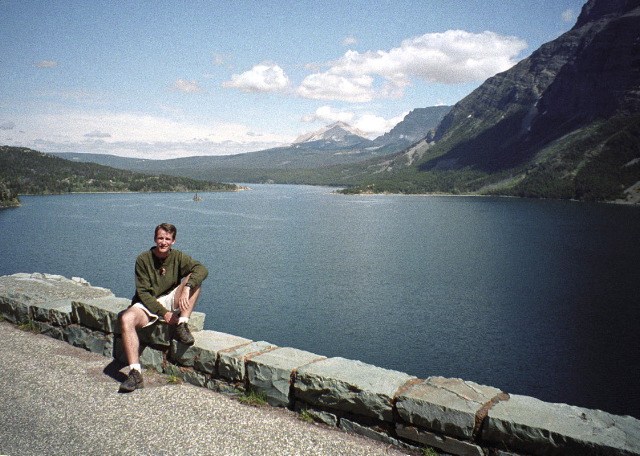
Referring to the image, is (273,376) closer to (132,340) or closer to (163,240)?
(132,340)

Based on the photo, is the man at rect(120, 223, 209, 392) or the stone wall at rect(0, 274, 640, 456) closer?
the stone wall at rect(0, 274, 640, 456)

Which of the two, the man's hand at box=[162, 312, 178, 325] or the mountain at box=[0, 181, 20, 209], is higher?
the man's hand at box=[162, 312, 178, 325]

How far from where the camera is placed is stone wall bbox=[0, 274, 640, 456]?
223 inches

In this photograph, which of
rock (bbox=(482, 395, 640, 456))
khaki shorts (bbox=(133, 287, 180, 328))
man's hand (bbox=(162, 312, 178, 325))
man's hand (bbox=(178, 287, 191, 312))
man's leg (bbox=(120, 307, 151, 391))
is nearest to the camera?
rock (bbox=(482, 395, 640, 456))

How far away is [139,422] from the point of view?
22.1ft

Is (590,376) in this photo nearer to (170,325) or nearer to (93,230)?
(170,325)

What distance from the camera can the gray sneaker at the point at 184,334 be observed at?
26.8 ft

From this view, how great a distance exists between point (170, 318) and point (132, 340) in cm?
77

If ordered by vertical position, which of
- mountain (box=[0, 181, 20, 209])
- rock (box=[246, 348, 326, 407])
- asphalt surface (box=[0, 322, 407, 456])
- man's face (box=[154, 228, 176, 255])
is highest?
man's face (box=[154, 228, 176, 255])

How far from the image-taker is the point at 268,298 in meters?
39.8

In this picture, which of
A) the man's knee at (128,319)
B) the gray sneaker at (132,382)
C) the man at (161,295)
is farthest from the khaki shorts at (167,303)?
the gray sneaker at (132,382)

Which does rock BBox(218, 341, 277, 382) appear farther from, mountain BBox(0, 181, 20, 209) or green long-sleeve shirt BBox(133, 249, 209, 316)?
mountain BBox(0, 181, 20, 209)

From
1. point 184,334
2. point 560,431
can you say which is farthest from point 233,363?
point 560,431

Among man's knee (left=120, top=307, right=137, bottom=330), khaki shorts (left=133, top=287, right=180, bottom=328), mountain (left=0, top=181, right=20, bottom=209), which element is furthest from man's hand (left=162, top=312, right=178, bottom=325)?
mountain (left=0, top=181, right=20, bottom=209)
